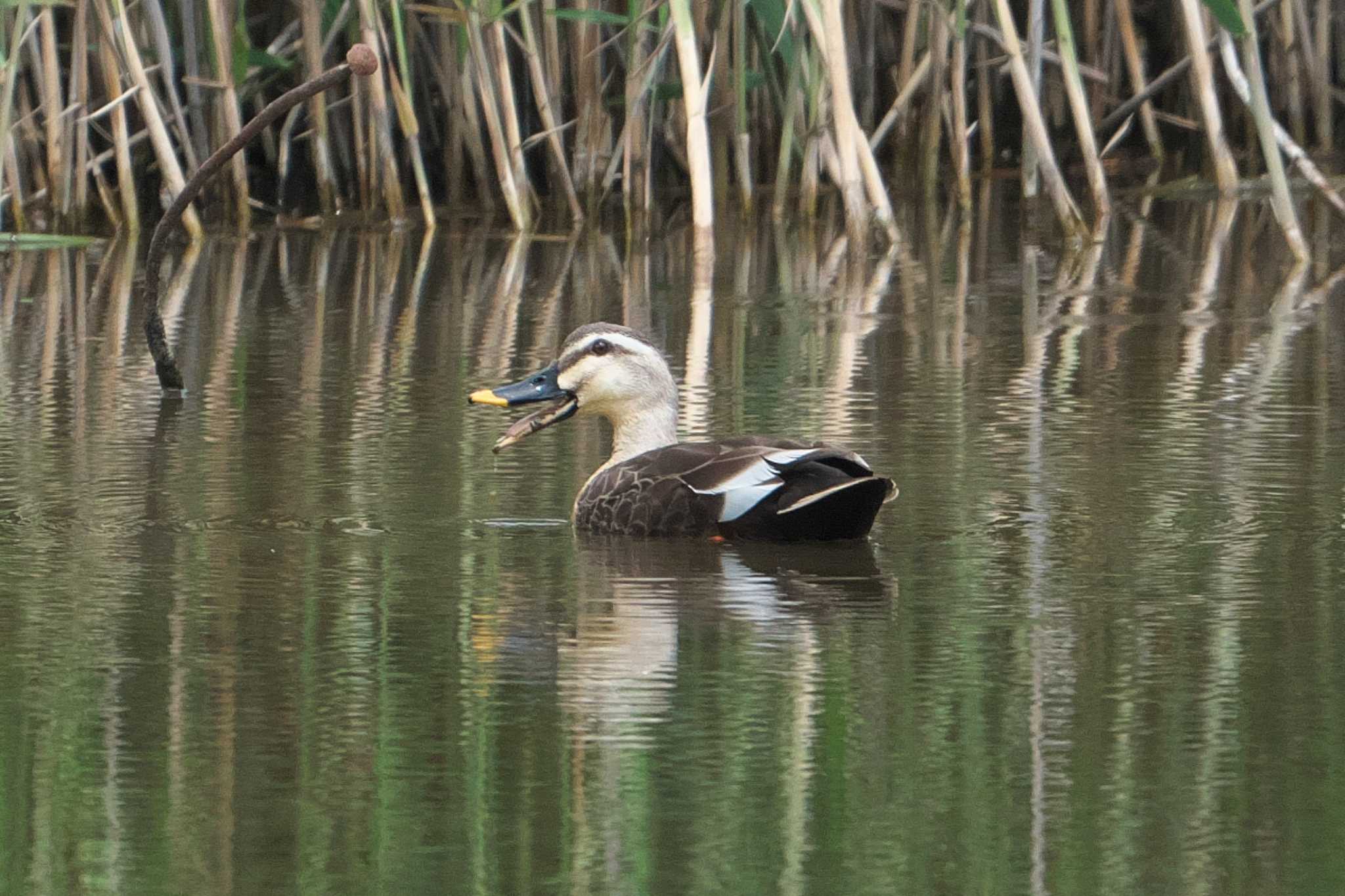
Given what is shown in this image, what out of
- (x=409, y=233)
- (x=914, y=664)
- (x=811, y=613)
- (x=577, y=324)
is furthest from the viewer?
(x=409, y=233)

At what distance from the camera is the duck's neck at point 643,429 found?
6.08m

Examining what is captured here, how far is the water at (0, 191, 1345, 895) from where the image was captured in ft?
10.8

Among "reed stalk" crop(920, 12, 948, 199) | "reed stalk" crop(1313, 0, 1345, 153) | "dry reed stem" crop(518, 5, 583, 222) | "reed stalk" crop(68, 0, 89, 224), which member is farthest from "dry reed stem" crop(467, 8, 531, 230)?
"reed stalk" crop(1313, 0, 1345, 153)

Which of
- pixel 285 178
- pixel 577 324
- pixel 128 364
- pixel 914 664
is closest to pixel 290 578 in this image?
pixel 914 664

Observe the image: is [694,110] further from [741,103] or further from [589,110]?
[589,110]

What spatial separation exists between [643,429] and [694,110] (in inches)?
176

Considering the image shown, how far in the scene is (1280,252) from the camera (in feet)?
38.4

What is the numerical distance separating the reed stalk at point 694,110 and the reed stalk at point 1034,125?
1.35m

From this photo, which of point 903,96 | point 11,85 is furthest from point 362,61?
point 903,96

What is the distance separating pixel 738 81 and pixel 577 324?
10.4 feet

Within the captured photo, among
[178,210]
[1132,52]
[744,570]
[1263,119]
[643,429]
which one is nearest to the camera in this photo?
[744,570]

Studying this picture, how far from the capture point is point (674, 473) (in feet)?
18.2

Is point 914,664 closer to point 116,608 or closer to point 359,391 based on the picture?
point 116,608

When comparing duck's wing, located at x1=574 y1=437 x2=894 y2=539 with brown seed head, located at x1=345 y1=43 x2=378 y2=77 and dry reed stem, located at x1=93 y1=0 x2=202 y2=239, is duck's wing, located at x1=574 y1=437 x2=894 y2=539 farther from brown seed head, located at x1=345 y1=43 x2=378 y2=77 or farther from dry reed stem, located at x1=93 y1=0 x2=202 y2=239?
dry reed stem, located at x1=93 y1=0 x2=202 y2=239
